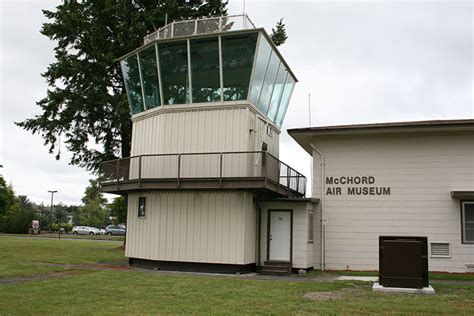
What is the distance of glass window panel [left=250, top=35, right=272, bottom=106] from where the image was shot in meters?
19.1

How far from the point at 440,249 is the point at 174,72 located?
12417 millimetres

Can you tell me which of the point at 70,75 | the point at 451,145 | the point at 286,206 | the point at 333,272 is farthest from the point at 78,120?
the point at 451,145

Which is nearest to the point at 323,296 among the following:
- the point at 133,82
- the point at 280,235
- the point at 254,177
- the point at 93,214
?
the point at 254,177

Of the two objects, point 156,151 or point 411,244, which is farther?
point 156,151

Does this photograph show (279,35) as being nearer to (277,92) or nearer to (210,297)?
(277,92)

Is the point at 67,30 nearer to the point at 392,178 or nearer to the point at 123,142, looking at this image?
the point at 123,142

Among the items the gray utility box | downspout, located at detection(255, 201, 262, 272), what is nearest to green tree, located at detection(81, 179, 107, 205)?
downspout, located at detection(255, 201, 262, 272)

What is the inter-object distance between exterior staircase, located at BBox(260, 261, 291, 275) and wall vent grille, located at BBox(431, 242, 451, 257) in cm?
549

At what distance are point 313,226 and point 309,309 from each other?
10.2 meters

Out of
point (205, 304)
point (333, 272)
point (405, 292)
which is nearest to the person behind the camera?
point (205, 304)

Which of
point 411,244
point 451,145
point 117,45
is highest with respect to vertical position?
point 117,45

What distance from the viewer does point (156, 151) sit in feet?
65.8

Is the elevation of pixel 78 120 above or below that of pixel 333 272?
above

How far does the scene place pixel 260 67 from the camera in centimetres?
1953
